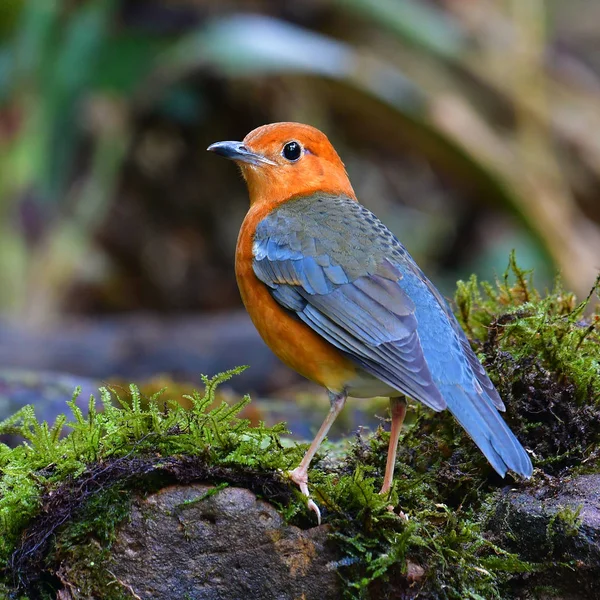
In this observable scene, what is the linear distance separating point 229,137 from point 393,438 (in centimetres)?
1070

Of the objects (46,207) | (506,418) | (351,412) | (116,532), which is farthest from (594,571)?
(46,207)

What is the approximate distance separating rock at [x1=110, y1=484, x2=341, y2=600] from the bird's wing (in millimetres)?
848

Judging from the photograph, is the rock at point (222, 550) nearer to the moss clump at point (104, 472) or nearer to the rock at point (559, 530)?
the moss clump at point (104, 472)

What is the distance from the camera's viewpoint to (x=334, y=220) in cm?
477

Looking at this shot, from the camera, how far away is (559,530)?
369 centimetres

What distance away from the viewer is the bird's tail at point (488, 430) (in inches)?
147

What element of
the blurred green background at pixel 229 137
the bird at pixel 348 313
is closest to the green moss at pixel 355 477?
the bird at pixel 348 313

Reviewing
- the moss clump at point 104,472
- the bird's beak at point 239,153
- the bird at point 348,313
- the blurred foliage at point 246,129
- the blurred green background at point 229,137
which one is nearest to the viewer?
the moss clump at point 104,472

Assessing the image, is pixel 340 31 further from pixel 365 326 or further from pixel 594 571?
pixel 594 571

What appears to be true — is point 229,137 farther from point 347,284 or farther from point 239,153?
point 347,284

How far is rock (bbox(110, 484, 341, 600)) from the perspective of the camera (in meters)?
3.59

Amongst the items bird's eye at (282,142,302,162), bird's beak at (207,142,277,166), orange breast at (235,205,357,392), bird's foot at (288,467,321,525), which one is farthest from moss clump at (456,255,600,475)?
bird's beak at (207,142,277,166)

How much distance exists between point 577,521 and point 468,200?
34.6 feet

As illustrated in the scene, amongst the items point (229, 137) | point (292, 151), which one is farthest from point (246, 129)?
point (292, 151)
